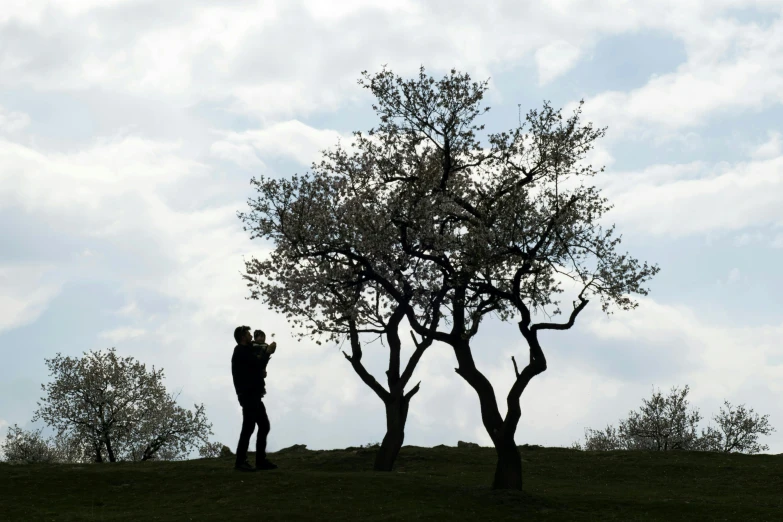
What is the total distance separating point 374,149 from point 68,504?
16745 mm

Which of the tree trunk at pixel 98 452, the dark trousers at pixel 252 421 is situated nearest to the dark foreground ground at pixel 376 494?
the dark trousers at pixel 252 421

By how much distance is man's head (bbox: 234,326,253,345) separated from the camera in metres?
24.8

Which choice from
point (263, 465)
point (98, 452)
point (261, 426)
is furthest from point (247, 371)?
point (98, 452)

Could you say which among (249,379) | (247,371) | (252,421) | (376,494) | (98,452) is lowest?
(376,494)

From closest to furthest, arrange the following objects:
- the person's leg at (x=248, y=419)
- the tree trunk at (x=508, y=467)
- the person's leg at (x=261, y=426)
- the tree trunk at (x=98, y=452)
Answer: the person's leg at (x=248, y=419) < the person's leg at (x=261, y=426) < the tree trunk at (x=508, y=467) < the tree trunk at (x=98, y=452)

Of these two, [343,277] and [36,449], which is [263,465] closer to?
[343,277]

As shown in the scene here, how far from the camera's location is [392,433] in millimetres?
31641

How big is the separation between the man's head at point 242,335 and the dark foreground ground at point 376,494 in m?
4.45

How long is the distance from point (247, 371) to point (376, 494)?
5.48m

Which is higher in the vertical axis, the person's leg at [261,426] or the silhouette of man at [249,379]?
the silhouette of man at [249,379]

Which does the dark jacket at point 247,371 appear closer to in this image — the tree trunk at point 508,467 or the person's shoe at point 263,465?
the person's shoe at point 263,465

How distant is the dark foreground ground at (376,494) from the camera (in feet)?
71.6

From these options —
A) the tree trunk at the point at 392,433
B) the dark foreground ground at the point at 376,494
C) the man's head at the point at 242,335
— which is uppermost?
the man's head at the point at 242,335

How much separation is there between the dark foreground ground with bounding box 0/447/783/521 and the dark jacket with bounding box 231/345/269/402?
286 cm
